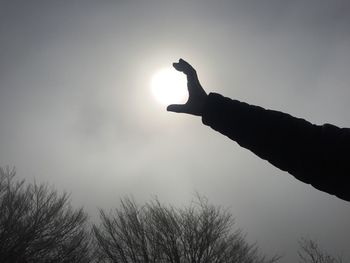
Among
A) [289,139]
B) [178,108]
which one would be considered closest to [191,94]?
[178,108]

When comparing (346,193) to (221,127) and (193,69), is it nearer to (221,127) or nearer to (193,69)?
(221,127)

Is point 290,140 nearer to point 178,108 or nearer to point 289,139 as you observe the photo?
point 289,139

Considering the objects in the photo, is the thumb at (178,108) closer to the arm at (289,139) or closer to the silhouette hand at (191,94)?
the silhouette hand at (191,94)

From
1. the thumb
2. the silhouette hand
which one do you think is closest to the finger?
the silhouette hand

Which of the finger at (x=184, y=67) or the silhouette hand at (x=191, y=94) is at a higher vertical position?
the finger at (x=184, y=67)

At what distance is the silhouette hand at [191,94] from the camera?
150 centimetres

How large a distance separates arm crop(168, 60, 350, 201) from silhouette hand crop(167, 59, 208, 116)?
7 cm

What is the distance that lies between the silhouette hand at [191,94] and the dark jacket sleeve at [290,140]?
9 centimetres

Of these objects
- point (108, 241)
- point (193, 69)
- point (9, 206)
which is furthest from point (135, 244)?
point (193, 69)

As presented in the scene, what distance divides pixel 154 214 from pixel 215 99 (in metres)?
15.0

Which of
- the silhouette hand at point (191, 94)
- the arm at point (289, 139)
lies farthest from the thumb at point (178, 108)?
the arm at point (289, 139)

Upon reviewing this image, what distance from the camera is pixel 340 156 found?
1.09 m

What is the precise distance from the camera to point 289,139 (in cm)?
121

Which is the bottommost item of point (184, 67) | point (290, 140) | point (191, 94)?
point (290, 140)
